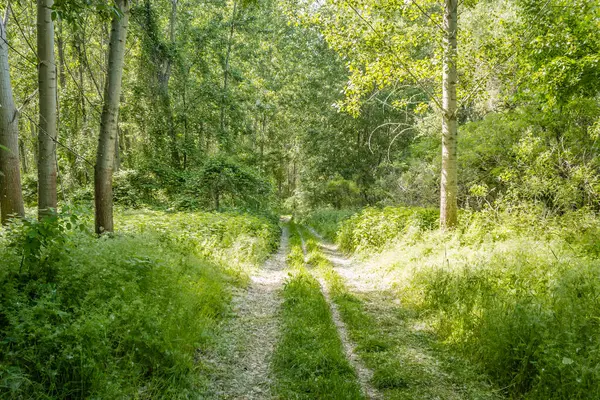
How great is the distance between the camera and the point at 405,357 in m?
4.51

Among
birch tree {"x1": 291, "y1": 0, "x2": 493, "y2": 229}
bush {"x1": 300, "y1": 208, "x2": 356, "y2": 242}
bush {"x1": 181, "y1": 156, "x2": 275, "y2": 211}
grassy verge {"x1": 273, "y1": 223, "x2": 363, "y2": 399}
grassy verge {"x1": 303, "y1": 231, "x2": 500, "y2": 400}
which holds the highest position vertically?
birch tree {"x1": 291, "y1": 0, "x2": 493, "y2": 229}

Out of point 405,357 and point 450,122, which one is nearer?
point 405,357

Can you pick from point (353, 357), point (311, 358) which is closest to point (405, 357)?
point (353, 357)

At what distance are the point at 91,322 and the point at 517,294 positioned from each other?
5155 millimetres

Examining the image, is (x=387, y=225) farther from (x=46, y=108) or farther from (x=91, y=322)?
(x=91, y=322)

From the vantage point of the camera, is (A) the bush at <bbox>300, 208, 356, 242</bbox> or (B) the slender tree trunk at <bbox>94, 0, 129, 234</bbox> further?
(A) the bush at <bbox>300, 208, 356, 242</bbox>

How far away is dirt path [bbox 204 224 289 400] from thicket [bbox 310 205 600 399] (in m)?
2.52

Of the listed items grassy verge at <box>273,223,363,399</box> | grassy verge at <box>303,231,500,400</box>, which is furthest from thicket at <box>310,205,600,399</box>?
grassy verge at <box>273,223,363,399</box>

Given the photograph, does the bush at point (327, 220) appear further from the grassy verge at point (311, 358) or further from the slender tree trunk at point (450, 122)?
the grassy verge at point (311, 358)

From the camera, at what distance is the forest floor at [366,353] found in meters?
3.82

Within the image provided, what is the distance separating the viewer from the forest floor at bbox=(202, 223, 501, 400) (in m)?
3.82

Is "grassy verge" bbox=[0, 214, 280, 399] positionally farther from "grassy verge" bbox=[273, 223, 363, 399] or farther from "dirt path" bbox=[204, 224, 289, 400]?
"grassy verge" bbox=[273, 223, 363, 399]

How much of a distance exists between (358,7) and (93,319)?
9377mm

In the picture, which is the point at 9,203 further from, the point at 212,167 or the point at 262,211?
the point at 262,211
